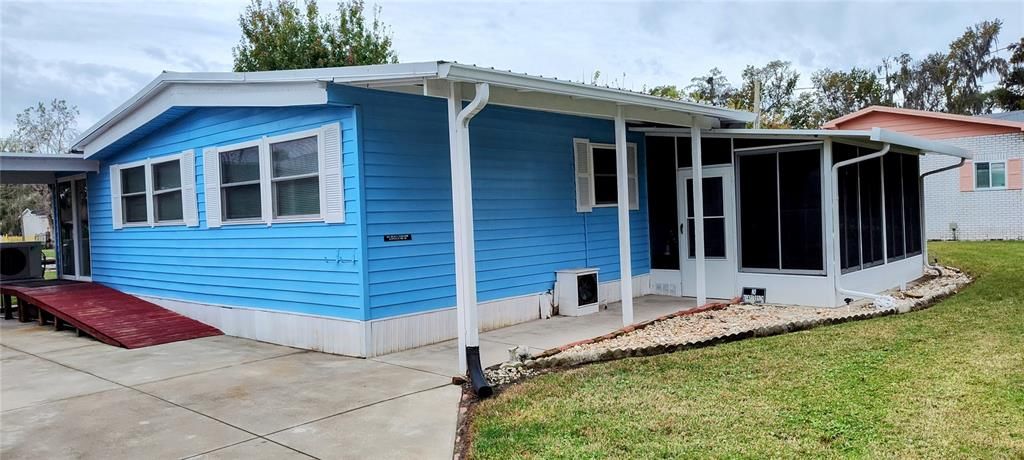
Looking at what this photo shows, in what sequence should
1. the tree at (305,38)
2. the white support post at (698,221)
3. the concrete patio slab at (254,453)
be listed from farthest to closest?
the tree at (305,38), the white support post at (698,221), the concrete patio slab at (254,453)

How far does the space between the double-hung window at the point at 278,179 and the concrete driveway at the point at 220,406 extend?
1.46 m

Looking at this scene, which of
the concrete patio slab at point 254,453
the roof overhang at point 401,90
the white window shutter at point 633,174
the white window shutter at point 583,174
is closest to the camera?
the concrete patio slab at point 254,453

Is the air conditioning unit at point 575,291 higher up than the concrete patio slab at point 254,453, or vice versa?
the air conditioning unit at point 575,291

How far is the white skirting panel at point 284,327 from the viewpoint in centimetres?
655

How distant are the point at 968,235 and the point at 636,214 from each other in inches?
599

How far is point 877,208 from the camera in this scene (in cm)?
977

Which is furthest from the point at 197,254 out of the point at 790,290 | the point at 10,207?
the point at 10,207

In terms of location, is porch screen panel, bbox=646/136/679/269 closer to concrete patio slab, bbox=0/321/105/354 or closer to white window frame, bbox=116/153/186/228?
white window frame, bbox=116/153/186/228

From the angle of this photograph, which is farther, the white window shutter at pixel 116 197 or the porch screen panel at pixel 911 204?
the porch screen panel at pixel 911 204

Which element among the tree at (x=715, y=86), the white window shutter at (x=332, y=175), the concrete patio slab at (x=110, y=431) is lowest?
the concrete patio slab at (x=110, y=431)

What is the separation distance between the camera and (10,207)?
33.6 meters

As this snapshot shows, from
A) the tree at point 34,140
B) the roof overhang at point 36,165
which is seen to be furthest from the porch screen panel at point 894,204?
the tree at point 34,140

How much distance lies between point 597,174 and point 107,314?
21.1 feet

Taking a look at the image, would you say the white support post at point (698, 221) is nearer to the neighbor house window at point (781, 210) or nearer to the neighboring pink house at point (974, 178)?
the neighbor house window at point (781, 210)
